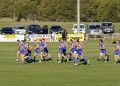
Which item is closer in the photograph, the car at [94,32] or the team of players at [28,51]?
the team of players at [28,51]

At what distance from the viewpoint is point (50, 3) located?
10306 centimetres

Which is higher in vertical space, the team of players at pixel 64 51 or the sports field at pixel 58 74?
the team of players at pixel 64 51

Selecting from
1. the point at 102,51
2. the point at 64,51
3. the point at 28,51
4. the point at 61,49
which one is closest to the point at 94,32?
the point at 102,51

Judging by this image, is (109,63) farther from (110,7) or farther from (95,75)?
(110,7)

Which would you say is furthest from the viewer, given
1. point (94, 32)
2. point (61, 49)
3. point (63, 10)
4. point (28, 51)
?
point (63, 10)

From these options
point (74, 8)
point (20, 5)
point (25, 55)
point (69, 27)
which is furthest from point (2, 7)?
point (25, 55)

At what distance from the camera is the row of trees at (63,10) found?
319 ft

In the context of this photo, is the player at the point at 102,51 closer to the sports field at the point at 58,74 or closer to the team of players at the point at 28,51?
the sports field at the point at 58,74

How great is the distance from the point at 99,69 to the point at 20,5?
259 ft

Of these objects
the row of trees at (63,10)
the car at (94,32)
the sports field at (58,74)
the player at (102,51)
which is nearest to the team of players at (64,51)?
the player at (102,51)

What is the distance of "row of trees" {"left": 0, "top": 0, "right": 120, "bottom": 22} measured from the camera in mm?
97125

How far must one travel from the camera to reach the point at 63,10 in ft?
331

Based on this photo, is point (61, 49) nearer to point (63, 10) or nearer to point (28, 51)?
point (28, 51)

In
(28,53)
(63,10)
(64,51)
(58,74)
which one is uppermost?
(63,10)
